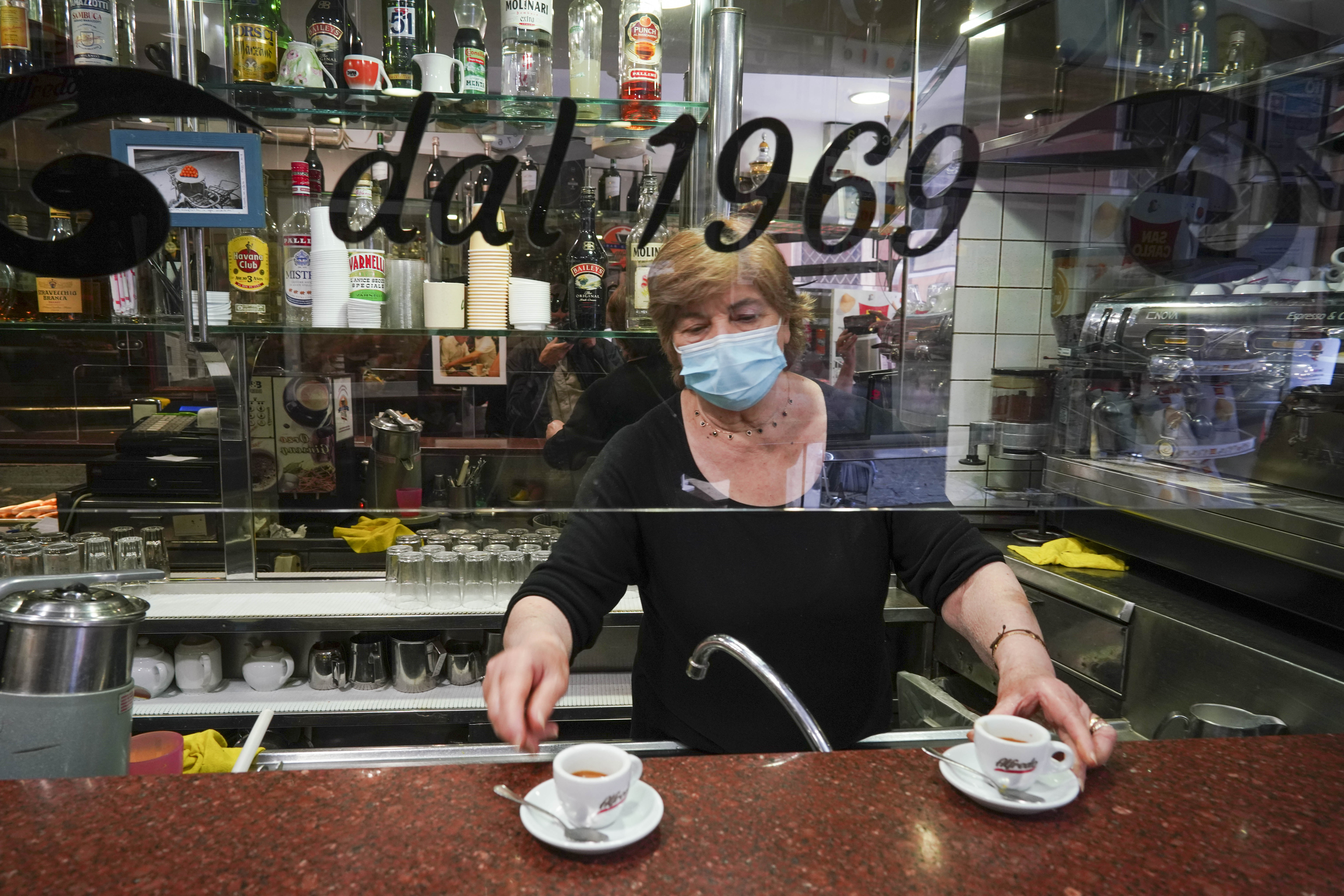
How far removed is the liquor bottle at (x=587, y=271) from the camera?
0.93m

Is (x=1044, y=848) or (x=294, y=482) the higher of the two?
(x=294, y=482)

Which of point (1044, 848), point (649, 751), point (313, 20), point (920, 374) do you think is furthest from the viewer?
point (649, 751)

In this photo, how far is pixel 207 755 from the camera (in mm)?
1636

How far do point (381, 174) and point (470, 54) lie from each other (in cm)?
17

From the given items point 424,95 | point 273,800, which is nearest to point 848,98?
point 424,95

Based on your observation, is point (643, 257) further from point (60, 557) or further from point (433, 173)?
point (60, 557)

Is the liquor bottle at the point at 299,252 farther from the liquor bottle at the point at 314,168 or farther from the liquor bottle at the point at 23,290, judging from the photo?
the liquor bottle at the point at 23,290

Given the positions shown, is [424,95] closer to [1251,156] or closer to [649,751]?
[649,751]

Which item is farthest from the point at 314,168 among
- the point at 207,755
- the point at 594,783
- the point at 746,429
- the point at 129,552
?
the point at 129,552

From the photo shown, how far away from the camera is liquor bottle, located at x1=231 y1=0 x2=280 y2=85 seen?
87 centimetres

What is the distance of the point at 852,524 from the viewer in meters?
1.41

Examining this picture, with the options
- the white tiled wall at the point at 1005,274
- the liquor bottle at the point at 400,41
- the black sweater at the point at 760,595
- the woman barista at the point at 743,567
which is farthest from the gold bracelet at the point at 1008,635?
the liquor bottle at the point at 400,41

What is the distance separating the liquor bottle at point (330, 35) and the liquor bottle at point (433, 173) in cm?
12

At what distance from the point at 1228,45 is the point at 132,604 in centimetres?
145
